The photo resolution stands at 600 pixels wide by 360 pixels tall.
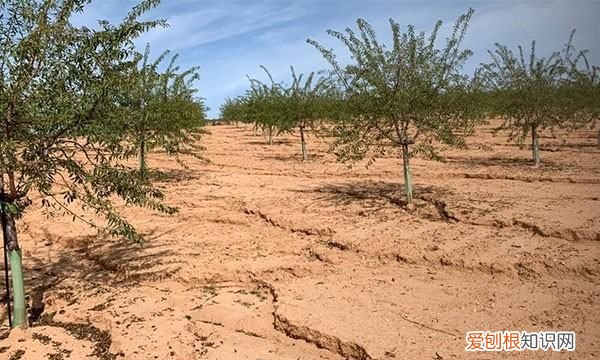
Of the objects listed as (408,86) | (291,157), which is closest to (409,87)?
(408,86)

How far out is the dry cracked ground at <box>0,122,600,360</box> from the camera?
539cm

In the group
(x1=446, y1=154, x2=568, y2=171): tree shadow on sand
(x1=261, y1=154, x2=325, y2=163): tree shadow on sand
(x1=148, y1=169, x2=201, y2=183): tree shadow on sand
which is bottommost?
(x1=446, y1=154, x2=568, y2=171): tree shadow on sand

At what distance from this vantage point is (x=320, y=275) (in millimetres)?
7277

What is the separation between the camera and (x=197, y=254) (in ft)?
27.1

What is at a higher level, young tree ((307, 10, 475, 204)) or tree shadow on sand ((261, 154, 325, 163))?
young tree ((307, 10, 475, 204))

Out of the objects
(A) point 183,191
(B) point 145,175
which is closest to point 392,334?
(B) point 145,175

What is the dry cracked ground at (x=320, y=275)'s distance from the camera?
212 inches

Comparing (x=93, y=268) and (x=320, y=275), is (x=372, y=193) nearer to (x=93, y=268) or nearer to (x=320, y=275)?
(x=320, y=275)

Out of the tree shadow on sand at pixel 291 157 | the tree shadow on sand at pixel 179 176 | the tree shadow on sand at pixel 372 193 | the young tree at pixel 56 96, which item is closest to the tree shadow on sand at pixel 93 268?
the young tree at pixel 56 96

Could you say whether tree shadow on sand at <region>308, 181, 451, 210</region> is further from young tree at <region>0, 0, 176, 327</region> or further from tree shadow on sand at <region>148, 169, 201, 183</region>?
young tree at <region>0, 0, 176, 327</region>

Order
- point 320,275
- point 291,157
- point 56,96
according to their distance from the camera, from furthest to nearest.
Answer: point 291,157 < point 320,275 < point 56,96

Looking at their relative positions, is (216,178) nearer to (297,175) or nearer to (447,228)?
(297,175)

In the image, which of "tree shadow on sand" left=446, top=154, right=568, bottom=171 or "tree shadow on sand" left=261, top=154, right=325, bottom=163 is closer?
"tree shadow on sand" left=446, top=154, right=568, bottom=171

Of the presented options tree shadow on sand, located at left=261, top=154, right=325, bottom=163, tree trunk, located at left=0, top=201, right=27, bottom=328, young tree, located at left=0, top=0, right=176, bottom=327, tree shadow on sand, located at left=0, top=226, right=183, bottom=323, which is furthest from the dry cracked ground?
tree shadow on sand, located at left=261, top=154, right=325, bottom=163
